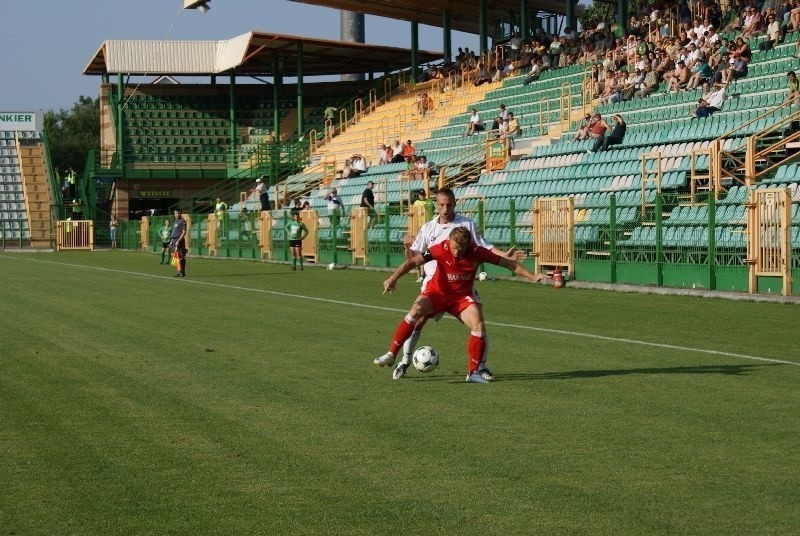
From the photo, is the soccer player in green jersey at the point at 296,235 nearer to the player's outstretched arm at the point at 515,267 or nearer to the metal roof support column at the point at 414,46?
the metal roof support column at the point at 414,46

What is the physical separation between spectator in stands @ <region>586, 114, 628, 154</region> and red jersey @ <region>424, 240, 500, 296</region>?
20941 millimetres

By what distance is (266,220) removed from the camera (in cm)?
4325

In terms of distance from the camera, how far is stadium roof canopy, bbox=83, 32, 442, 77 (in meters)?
61.8

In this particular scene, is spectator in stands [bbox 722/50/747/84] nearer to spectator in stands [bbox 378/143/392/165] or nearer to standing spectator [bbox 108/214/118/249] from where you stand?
spectator in stands [bbox 378/143/392/165]

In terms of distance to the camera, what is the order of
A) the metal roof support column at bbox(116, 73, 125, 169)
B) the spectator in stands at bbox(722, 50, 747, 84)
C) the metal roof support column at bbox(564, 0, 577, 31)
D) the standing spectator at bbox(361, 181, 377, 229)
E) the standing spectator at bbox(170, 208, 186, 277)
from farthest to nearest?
1. the metal roof support column at bbox(116, 73, 125, 169)
2. the metal roof support column at bbox(564, 0, 577, 31)
3. the standing spectator at bbox(361, 181, 377, 229)
4. the standing spectator at bbox(170, 208, 186, 277)
5. the spectator in stands at bbox(722, 50, 747, 84)

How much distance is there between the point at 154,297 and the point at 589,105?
19.1 m

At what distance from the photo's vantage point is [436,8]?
52.1 meters

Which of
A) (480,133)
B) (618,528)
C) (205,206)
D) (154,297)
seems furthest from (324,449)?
(205,206)

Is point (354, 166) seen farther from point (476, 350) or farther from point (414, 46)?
point (476, 350)

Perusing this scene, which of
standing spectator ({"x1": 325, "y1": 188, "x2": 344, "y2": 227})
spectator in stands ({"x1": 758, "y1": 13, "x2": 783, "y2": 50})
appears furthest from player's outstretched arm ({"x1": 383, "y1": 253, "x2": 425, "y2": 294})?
standing spectator ({"x1": 325, "y1": 188, "x2": 344, "y2": 227})

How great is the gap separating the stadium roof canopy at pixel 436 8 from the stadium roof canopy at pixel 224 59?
22.3 ft

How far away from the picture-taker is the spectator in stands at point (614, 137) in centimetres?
3143

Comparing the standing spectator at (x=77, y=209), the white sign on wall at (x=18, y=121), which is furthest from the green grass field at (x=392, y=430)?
the white sign on wall at (x=18, y=121)

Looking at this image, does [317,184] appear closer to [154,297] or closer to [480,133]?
[480,133]
